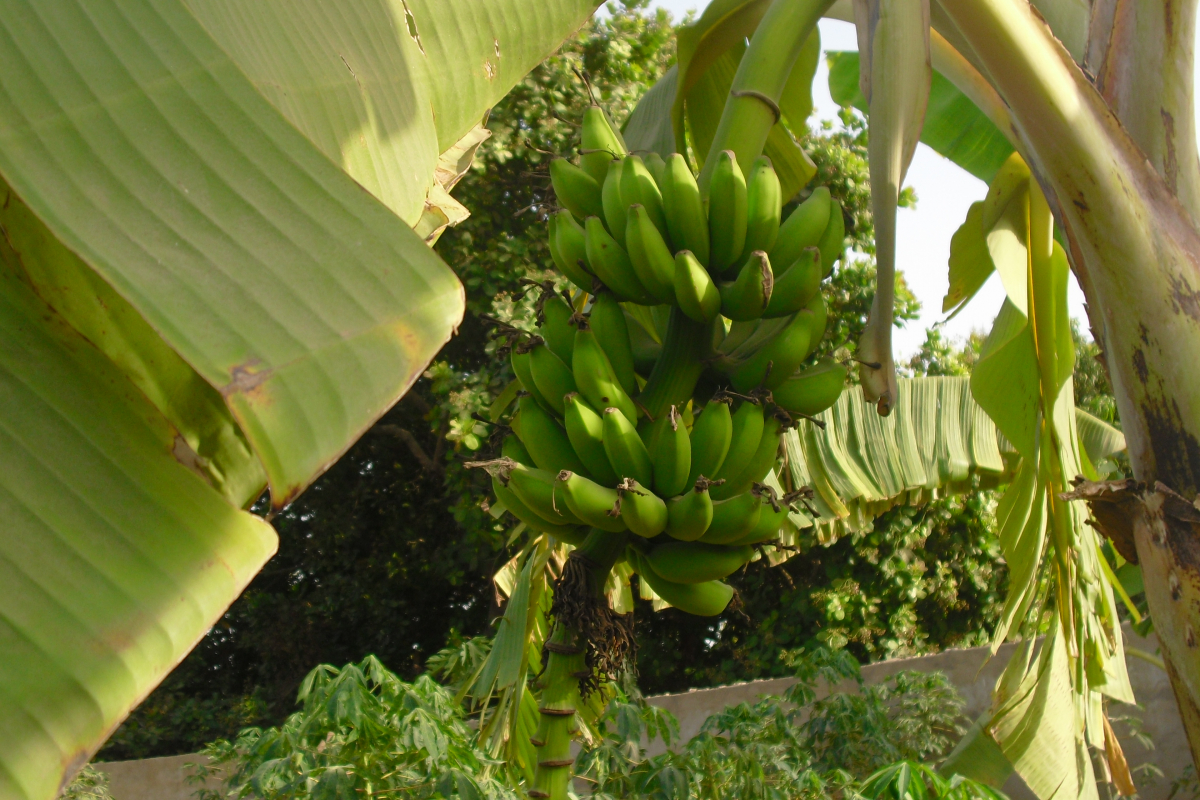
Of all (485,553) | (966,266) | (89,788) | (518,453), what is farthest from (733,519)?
(485,553)

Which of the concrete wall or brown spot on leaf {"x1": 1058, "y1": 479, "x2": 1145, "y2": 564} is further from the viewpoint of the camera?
the concrete wall

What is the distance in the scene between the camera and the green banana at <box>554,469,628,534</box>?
1.02m

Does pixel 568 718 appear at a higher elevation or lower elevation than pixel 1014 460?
lower

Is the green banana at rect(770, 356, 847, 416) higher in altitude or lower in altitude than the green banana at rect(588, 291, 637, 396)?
lower

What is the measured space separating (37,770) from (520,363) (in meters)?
0.89

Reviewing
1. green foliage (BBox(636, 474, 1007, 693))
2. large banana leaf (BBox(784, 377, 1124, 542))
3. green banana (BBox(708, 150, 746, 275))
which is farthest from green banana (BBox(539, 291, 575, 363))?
green foliage (BBox(636, 474, 1007, 693))

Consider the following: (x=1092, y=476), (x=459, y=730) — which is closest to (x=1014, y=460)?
(x=1092, y=476)

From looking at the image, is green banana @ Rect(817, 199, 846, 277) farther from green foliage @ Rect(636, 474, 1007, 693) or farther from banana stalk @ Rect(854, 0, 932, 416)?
green foliage @ Rect(636, 474, 1007, 693)

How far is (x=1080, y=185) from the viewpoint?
45.8 inches

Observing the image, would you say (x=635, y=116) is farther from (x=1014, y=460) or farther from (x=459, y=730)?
(x=1014, y=460)

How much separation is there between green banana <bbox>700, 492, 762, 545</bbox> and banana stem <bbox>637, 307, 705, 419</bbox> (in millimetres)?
165

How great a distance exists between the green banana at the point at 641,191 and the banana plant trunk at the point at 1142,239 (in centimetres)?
49

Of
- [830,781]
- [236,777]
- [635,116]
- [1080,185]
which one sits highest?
[635,116]

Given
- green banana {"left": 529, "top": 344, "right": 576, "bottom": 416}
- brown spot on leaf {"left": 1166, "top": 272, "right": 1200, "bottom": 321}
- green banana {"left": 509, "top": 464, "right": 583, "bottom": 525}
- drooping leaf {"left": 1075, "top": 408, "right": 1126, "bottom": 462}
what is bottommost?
green banana {"left": 509, "top": 464, "right": 583, "bottom": 525}
